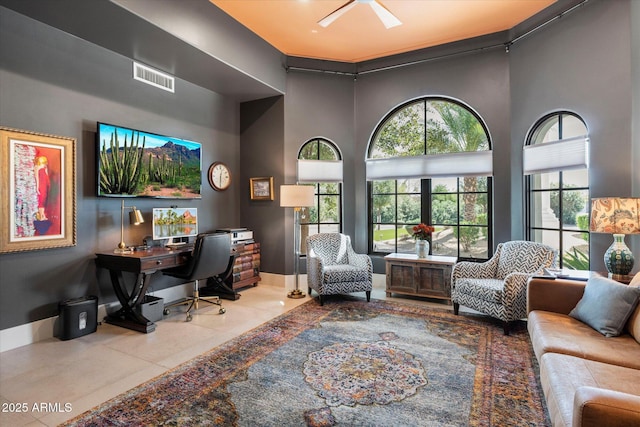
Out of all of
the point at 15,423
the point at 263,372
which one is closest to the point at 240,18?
the point at 263,372

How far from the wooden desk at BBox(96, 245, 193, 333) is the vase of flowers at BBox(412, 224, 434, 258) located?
2.95 metres

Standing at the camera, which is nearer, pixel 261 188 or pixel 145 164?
pixel 145 164

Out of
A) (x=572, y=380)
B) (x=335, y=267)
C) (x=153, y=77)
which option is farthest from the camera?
(x=335, y=267)

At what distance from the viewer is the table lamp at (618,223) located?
2668 millimetres

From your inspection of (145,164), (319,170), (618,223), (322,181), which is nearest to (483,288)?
(618,223)

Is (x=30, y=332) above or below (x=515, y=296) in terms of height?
below

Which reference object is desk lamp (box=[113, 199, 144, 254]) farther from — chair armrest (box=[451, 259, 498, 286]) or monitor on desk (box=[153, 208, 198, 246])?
chair armrest (box=[451, 259, 498, 286])

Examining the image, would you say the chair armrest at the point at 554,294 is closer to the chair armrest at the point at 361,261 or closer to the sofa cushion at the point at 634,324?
the sofa cushion at the point at 634,324

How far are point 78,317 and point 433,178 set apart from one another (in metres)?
4.53

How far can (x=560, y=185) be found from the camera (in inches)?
150

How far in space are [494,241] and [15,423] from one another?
489 cm

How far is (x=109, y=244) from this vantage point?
3.65m

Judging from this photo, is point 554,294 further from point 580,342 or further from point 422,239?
point 422,239

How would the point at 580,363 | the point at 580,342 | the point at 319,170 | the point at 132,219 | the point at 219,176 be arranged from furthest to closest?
the point at 319,170 < the point at 219,176 < the point at 132,219 < the point at 580,342 < the point at 580,363
